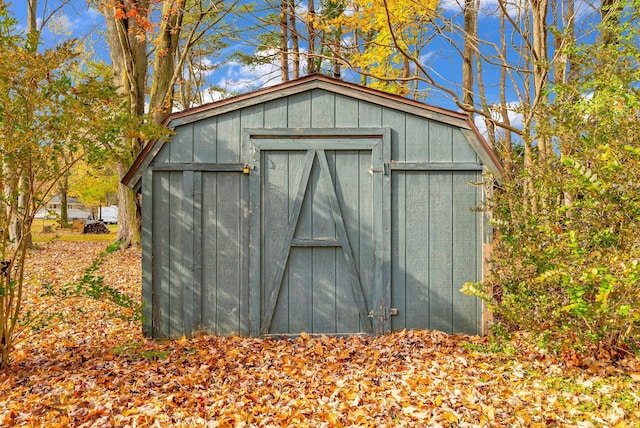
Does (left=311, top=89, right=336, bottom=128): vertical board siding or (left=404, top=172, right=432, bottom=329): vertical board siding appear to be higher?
(left=311, top=89, right=336, bottom=128): vertical board siding

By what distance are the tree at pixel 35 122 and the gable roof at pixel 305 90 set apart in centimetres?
91

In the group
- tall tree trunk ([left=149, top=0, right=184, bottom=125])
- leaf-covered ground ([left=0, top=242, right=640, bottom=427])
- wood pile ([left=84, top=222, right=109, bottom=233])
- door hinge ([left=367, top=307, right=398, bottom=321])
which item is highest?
tall tree trunk ([left=149, top=0, right=184, bottom=125])

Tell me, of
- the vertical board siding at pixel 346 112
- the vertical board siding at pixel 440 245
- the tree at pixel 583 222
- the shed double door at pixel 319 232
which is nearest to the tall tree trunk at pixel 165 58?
the shed double door at pixel 319 232

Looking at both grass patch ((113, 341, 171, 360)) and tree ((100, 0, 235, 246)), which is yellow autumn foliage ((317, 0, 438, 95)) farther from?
grass patch ((113, 341, 171, 360))

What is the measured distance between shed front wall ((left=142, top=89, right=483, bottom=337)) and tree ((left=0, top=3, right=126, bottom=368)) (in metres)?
1.15

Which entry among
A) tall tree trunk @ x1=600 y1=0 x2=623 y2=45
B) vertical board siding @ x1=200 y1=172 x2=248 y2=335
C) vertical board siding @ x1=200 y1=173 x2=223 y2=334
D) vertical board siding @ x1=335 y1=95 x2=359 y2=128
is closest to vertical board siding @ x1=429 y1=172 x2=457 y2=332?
vertical board siding @ x1=335 y1=95 x2=359 y2=128

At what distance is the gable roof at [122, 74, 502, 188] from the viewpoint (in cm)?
556

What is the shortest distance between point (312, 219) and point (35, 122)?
3.12 m

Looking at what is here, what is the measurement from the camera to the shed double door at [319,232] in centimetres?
566

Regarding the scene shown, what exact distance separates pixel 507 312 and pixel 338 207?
89.4 inches

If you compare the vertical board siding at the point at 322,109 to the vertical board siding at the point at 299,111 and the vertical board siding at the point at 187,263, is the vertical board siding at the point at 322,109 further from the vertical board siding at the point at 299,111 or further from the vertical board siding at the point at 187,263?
the vertical board siding at the point at 187,263

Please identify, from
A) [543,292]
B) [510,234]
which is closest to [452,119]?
[510,234]

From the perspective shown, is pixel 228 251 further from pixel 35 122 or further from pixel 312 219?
pixel 35 122

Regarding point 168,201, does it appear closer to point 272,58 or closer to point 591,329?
point 591,329
